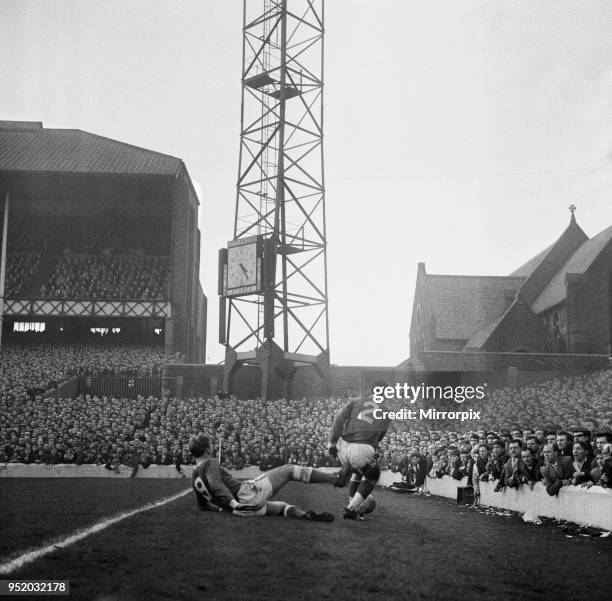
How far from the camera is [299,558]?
7.32m

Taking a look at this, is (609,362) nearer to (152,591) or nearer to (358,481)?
(358,481)

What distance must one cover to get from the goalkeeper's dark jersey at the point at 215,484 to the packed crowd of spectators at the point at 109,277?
44563 millimetres

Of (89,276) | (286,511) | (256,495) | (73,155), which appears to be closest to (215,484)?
(256,495)

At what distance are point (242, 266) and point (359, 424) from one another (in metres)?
31.8

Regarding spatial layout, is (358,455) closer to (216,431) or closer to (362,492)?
(362,492)

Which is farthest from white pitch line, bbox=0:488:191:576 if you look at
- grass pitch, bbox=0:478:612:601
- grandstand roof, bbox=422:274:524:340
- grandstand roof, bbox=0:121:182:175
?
grandstand roof, bbox=422:274:524:340

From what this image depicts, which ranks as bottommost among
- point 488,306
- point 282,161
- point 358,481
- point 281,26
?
point 358,481

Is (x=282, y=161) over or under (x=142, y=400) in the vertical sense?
over

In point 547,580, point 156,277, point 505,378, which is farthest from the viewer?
point 156,277

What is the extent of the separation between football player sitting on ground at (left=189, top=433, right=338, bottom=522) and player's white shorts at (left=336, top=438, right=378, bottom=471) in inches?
17.9

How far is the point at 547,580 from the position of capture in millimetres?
7270

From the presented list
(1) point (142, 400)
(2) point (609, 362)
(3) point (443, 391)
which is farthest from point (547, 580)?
(2) point (609, 362)

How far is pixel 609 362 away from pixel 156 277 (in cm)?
3004

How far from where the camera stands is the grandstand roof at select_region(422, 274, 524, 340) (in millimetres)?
59875
